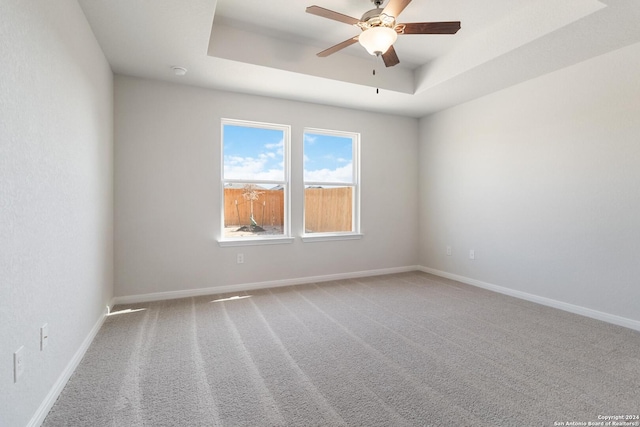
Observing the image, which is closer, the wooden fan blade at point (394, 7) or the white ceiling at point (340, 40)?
the wooden fan blade at point (394, 7)

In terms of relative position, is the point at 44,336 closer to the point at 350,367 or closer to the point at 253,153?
the point at 350,367

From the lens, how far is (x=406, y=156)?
4969 mm

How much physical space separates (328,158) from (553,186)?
107 inches

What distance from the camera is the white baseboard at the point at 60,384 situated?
151 centimetres

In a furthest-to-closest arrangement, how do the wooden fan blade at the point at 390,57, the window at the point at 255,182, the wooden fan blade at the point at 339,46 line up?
the window at the point at 255,182, the wooden fan blade at the point at 390,57, the wooden fan blade at the point at 339,46

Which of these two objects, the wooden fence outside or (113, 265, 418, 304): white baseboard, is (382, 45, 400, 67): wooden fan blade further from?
(113, 265, 418, 304): white baseboard

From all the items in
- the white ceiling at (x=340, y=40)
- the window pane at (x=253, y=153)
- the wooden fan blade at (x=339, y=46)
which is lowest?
the window pane at (x=253, y=153)

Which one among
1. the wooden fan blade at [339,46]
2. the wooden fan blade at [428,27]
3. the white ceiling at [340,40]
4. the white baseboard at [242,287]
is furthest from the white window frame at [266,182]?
the wooden fan blade at [428,27]

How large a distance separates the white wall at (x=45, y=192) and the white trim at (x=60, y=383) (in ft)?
0.07

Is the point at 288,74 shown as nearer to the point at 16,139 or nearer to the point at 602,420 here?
the point at 16,139

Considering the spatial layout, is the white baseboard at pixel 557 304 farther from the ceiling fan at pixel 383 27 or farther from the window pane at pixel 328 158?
the ceiling fan at pixel 383 27

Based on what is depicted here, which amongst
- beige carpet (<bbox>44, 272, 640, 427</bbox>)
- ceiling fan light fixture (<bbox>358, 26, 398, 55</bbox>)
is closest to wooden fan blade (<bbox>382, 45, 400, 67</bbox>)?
ceiling fan light fixture (<bbox>358, 26, 398, 55</bbox>)

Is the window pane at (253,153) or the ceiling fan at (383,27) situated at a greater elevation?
the ceiling fan at (383,27)

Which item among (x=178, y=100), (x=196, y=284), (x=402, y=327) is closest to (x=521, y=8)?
(x=402, y=327)
